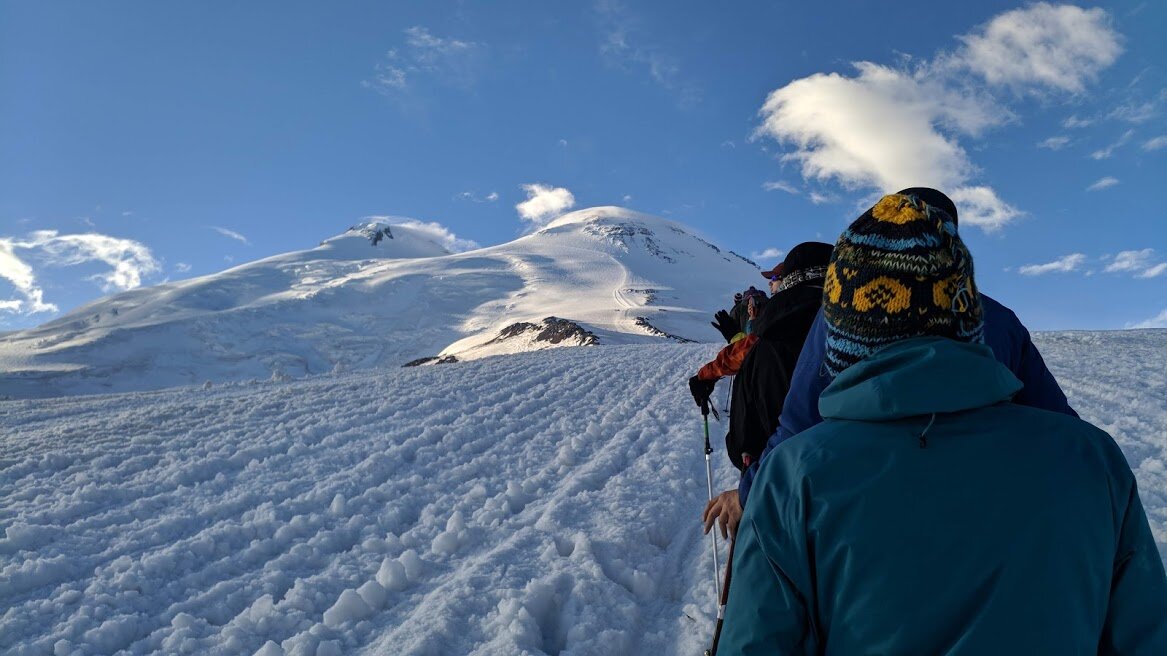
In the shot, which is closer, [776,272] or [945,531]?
[945,531]

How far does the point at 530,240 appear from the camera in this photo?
120 meters

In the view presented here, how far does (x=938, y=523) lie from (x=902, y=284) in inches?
19.6

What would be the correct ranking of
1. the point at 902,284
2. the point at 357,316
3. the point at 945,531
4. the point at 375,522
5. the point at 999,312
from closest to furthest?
the point at 945,531
the point at 902,284
the point at 999,312
the point at 375,522
the point at 357,316

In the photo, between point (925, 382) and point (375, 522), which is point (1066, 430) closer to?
point (925, 382)

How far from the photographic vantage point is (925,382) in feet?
4.12

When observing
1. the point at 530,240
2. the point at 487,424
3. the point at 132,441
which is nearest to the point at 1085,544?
the point at 487,424

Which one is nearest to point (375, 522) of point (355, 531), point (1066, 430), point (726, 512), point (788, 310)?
point (355, 531)

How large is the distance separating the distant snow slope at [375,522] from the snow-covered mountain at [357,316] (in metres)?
22.0

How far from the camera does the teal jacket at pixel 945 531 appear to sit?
119cm

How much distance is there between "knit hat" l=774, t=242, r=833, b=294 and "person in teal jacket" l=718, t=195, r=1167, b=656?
4.94 feet

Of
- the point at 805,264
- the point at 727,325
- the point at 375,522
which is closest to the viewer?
the point at 805,264

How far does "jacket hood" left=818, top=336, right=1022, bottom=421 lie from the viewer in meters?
1.24

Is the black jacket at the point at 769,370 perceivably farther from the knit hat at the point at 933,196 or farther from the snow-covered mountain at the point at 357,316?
the snow-covered mountain at the point at 357,316

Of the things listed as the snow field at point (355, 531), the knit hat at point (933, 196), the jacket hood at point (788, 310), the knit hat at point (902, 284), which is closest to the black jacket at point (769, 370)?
the jacket hood at point (788, 310)
